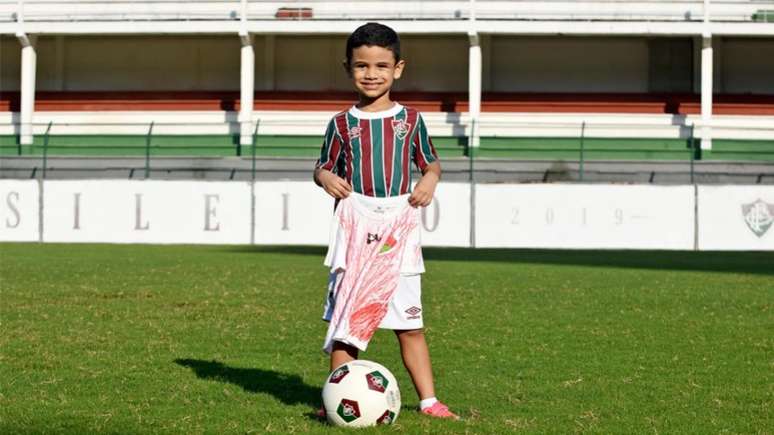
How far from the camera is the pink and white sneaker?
747 centimetres

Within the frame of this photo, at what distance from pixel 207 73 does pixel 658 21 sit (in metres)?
14.7

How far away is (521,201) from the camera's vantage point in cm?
3334

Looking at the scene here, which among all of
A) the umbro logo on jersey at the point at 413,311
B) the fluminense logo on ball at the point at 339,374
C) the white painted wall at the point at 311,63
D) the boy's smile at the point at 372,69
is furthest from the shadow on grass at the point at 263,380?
the white painted wall at the point at 311,63

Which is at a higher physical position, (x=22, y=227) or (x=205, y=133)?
(x=205, y=133)

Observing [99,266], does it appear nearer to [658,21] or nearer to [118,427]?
[118,427]

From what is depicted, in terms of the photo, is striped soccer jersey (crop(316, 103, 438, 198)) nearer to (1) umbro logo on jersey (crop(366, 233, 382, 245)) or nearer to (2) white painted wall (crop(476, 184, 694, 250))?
(1) umbro logo on jersey (crop(366, 233, 382, 245))

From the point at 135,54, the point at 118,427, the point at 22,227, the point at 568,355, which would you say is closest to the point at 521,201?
the point at 22,227

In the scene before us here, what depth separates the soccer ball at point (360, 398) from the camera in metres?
7.13

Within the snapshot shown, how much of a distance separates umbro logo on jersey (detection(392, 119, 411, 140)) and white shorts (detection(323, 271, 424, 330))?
74 centimetres

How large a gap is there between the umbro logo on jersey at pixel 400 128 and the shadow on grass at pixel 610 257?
15713 mm

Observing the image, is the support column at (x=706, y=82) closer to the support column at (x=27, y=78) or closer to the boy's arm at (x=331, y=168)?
the support column at (x=27, y=78)

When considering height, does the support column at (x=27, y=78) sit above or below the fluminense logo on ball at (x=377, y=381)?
above

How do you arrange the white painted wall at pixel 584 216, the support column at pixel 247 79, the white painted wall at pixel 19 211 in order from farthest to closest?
the support column at pixel 247 79 < the white painted wall at pixel 19 211 < the white painted wall at pixel 584 216

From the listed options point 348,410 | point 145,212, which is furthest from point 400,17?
point 348,410
